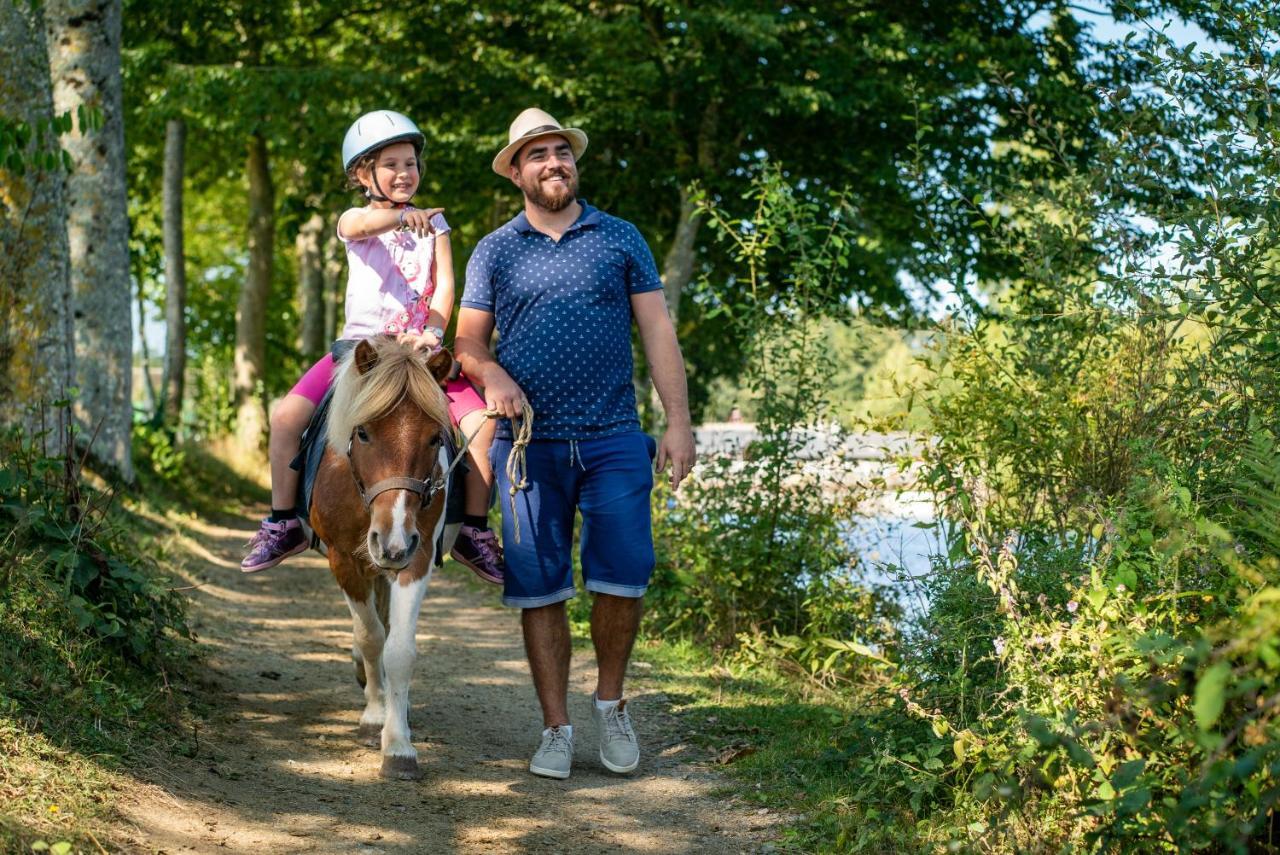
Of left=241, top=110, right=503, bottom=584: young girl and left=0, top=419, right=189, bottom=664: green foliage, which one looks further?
left=241, top=110, right=503, bottom=584: young girl

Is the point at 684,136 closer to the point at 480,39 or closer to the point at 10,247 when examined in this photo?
the point at 480,39

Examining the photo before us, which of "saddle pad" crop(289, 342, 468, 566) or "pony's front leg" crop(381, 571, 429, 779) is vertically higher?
"saddle pad" crop(289, 342, 468, 566)

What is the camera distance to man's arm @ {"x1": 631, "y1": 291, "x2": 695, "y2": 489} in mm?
5504

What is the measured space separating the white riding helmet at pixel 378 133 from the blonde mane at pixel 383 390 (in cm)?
90

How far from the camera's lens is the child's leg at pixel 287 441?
19.4ft

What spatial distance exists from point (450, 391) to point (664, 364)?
95 centimetres

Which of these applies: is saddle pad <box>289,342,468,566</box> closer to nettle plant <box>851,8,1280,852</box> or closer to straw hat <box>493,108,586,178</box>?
straw hat <box>493,108,586,178</box>

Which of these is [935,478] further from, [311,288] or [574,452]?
[311,288]

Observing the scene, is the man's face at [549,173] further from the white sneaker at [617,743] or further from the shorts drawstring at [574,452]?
the white sneaker at [617,743]

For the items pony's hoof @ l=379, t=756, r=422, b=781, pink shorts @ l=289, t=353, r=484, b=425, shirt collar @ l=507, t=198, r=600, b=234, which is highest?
shirt collar @ l=507, t=198, r=600, b=234

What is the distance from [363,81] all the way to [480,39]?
82.7 inches

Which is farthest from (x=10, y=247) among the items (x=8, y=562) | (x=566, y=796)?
(x=566, y=796)

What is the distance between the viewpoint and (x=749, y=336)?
8.25 metres

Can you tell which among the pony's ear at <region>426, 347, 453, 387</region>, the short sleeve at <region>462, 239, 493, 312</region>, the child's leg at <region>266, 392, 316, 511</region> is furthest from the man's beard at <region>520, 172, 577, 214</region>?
the child's leg at <region>266, 392, 316, 511</region>
